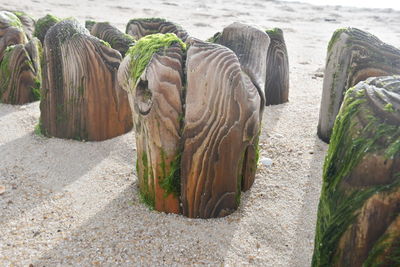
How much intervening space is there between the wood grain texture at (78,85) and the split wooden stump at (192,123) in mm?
1128

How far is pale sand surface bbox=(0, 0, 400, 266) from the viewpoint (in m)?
2.41

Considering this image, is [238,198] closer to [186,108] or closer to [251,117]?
[251,117]

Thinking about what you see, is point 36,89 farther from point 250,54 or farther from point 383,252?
point 383,252

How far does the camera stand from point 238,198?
111 inches

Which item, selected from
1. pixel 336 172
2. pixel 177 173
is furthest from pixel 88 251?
pixel 336 172

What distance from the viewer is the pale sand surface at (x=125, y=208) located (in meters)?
2.41

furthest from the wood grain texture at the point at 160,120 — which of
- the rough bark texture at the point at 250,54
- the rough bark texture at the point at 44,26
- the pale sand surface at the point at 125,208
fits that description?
the rough bark texture at the point at 44,26

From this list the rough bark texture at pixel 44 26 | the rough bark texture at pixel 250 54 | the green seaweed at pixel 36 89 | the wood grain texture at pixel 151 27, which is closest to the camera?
the rough bark texture at pixel 250 54

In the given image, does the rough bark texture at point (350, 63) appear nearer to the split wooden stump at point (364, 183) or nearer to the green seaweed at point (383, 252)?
the split wooden stump at point (364, 183)

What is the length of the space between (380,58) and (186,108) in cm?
192

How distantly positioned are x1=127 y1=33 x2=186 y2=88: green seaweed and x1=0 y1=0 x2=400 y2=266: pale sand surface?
0.91 metres

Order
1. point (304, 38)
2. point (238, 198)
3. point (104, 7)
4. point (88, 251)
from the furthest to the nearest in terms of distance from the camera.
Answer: point (104, 7) → point (304, 38) → point (238, 198) → point (88, 251)

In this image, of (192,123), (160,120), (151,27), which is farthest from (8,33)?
(192,123)

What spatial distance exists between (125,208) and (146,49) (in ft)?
3.60
